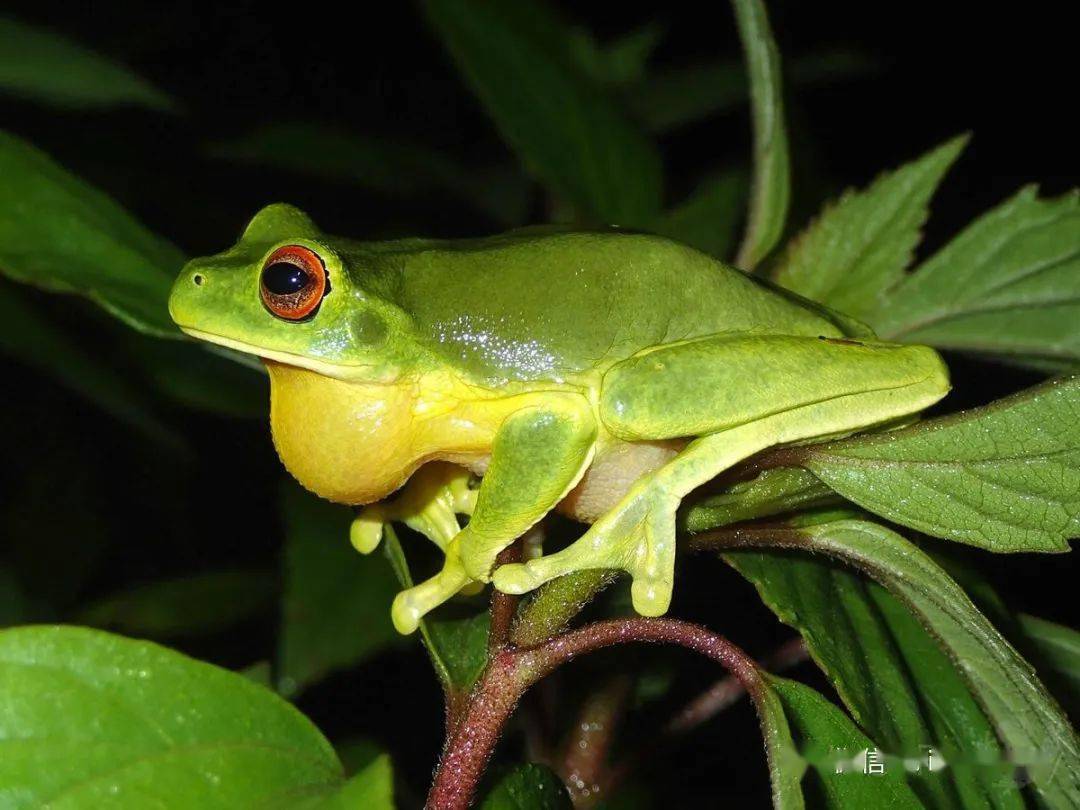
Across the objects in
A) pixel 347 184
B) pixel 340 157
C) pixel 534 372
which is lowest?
pixel 534 372

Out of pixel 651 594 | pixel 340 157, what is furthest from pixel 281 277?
pixel 340 157

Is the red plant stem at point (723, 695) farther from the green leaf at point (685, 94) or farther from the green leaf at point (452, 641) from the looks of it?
the green leaf at point (685, 94)

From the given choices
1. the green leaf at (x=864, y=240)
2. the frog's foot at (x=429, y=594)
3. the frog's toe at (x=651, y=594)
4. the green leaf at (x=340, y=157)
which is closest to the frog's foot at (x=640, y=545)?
the frog's toe at (x=651, y=594)

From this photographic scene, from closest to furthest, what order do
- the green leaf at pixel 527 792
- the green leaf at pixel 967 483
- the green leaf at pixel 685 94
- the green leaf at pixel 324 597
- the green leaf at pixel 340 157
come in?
the green leaf at pixel 967 483, the green leaf at pixel 527 792, the green leaf at pixel 324 597, the green leaf at pixel 340 157, the green leaf at pixel 685 94

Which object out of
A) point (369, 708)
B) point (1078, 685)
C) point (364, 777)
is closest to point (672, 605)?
point (1078, 685)

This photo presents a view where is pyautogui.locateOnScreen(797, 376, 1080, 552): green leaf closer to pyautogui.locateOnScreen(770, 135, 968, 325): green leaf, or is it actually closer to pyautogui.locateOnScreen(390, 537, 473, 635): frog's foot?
pyautogui.locateOnScreen(390, 537, 473, 635): frog's foot

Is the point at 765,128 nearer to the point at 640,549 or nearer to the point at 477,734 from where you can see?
the point at 640,549

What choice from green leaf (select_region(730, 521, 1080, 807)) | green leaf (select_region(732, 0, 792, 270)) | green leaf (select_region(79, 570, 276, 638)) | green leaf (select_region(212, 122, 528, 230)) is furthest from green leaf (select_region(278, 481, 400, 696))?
green leaf (select_region(212, 122, 528, 230))
